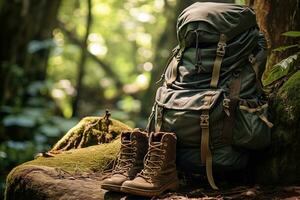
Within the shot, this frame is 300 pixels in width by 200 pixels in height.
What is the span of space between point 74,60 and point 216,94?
436 inches

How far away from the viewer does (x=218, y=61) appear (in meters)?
3.34

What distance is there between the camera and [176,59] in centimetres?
357

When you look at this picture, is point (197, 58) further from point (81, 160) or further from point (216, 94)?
point (81, 160)

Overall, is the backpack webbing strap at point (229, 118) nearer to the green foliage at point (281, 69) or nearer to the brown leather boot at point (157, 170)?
the brown leather boot at point (157, 170)

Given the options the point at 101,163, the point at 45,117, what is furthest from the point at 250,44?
the point at 45,117

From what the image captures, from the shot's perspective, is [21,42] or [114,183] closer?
[114,183]

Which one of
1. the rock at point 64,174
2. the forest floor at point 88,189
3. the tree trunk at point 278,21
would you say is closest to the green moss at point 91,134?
the rock at point 64,174

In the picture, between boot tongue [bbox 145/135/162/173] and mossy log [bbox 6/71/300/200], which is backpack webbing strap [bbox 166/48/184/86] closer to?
boot tongue [bbox 145/135/162/173]

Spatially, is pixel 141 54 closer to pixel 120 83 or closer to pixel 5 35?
pixel 120 83

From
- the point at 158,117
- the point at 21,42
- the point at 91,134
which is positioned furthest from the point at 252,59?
the point at 21,42

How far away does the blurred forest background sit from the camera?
23.6ft

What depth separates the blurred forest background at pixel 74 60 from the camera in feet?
23.6

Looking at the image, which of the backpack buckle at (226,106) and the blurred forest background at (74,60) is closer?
the backpack buckle at (226,106)

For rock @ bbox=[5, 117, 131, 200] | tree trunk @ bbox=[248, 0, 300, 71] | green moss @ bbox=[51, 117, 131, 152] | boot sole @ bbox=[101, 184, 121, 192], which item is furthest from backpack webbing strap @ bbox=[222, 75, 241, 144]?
green moss @ bbox=[51, 117, 131, 152]
